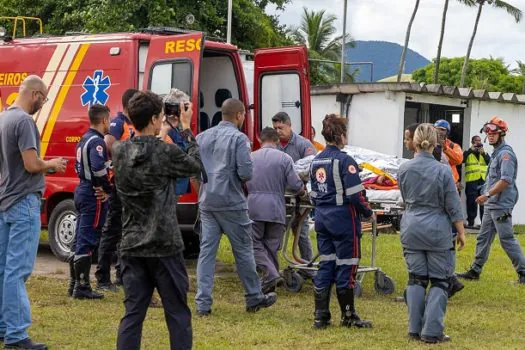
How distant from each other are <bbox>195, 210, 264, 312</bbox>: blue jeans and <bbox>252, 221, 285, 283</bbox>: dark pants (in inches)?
30.1

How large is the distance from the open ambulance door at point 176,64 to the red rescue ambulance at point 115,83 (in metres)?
0.02

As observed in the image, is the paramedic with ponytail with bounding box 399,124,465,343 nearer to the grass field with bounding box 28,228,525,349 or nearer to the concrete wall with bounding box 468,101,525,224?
the grass field with bounding box 28,228,525,349

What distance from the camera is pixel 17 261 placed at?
22.8ft

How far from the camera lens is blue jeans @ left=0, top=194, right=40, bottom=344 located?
6922 mm

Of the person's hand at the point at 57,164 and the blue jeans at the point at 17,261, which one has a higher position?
the person's hand at the point at 57,164

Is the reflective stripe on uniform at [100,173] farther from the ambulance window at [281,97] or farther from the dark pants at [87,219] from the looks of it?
the ambulance window at [281,97]

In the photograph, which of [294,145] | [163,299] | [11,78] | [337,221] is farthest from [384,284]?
[11,78]

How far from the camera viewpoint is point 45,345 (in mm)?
7051

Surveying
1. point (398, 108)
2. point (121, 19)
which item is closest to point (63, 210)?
point (398, 108)

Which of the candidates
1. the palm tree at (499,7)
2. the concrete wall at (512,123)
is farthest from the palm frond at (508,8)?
the concrete wall at (512,123)

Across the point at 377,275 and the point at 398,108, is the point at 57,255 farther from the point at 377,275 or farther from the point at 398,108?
the point at 398,108

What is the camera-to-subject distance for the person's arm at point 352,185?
317 inches

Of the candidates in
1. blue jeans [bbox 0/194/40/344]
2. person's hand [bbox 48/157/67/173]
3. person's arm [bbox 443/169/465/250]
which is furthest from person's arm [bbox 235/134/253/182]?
blue jeans [bbox 0/194/40/344]

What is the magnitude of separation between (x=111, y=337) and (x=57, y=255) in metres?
4.79
